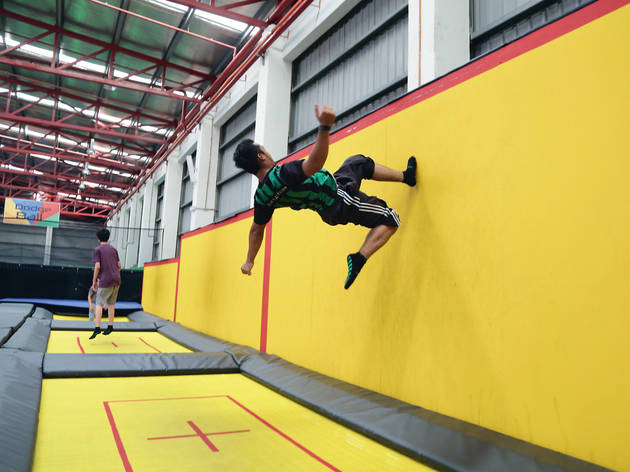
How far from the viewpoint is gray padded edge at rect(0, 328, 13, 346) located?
3543 millimetres

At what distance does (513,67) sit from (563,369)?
138cm

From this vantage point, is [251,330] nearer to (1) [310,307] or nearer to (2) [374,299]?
(1) [310,307]

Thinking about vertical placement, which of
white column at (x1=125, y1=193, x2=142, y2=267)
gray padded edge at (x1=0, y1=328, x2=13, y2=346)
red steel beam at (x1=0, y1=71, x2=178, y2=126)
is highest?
red steel beam at (x1=0, y1=71, x2=178, y2=126)

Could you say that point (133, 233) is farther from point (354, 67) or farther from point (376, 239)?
point (376, 239)

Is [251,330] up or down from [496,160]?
down

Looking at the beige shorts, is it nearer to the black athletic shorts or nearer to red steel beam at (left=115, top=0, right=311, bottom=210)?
the black athletic shorts

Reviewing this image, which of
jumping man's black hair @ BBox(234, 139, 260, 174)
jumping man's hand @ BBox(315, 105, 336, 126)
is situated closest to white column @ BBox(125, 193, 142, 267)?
jumping man's black hair @ BBox(234, 139, 260, 174)

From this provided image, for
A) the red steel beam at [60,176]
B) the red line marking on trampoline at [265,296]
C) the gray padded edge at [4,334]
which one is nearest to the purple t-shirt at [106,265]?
the gray padded edge at [4,334]

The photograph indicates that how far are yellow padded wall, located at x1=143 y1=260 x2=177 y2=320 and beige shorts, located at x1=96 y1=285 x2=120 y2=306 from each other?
212cm

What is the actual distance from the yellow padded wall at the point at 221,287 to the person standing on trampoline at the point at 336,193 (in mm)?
2124

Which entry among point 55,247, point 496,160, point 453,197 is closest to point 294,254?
point 453,197

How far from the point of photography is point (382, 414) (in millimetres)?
2131

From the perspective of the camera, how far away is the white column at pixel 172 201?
12.6 m

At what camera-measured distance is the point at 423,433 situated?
1850 millimetres
